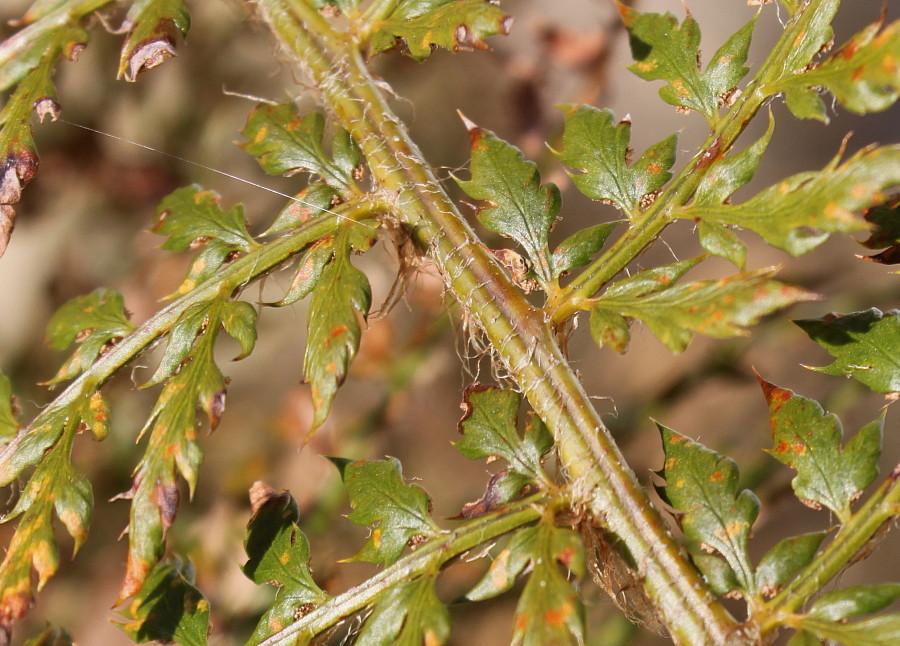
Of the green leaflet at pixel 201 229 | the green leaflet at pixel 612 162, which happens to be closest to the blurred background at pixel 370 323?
the green leaflet at pixel 201 229

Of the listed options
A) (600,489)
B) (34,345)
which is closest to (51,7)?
(34,345)

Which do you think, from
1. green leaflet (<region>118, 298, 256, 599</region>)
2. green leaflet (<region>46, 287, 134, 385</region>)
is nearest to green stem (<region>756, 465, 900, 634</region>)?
green leaflet (<region>118, 298, 256, 599</region>)

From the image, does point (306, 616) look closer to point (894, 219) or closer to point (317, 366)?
point (317, 366)

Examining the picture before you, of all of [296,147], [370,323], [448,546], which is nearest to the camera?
[448,546]

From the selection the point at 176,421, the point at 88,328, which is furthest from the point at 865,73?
the point at 88,328

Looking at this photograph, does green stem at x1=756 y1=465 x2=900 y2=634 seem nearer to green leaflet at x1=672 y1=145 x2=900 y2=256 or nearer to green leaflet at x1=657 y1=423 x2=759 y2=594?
green leaflet at x1=657 y1=423 x2=759 y2=594

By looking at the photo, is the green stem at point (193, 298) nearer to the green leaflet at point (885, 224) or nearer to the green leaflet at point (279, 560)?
the green leaflet at point (279, 560)

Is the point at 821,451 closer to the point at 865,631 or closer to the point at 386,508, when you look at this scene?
the point at 865,631
